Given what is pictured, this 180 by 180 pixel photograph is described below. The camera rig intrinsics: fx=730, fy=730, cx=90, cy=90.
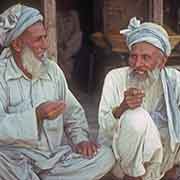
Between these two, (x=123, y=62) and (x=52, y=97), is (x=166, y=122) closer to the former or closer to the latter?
(x=52, y=97)

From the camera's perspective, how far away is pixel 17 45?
14.6 feet

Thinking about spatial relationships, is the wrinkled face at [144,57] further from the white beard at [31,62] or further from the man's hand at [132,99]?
the white beard at [31,62]

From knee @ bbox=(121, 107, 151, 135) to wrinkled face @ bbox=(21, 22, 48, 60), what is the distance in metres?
0.64

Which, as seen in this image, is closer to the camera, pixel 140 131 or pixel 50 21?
pixel 140 131

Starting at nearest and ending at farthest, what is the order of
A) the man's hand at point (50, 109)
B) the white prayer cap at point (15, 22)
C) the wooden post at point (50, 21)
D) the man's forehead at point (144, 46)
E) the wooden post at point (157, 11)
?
the man's hand at point (50, 109)
the white prayer cap at point (15, 22)
the man's forehead at point (144, 46)
the wooden post at point (50, 21)
the wooden post at point (157, 11)

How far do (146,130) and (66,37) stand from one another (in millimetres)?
3242

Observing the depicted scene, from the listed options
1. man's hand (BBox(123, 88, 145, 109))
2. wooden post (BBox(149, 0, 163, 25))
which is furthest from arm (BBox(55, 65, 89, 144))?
wooden post (BBox(149, 0, 163, 25))

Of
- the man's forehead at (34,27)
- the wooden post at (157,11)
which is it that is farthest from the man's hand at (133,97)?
the wooden post at (157,11)

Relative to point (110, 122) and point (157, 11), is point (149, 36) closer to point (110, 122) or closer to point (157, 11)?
point (110, 122)

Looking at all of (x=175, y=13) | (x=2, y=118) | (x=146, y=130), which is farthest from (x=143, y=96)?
(x=175, y=13)

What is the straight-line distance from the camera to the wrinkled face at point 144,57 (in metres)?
4.45

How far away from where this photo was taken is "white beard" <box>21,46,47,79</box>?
14.5ft

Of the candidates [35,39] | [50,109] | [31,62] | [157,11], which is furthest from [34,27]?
[157,11]

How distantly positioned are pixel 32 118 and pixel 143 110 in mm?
661
